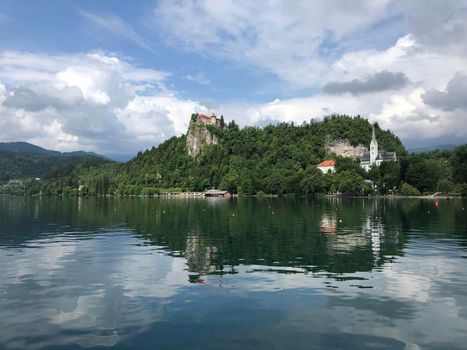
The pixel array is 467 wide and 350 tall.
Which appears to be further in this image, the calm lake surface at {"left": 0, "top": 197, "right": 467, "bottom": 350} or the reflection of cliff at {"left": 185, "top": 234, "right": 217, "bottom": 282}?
the reflection of cliff at {"left": 185, "top": 234, "right": 217, "bottom": 282}

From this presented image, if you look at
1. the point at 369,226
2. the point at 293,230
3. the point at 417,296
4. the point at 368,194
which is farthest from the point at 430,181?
the point at 417,296

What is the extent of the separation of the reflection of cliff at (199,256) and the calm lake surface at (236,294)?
0.47ft

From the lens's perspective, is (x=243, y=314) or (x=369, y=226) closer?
(x=243, y=314)

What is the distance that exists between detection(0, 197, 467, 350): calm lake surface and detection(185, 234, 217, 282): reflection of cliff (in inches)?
5.6

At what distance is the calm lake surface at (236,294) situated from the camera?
55.3 ft

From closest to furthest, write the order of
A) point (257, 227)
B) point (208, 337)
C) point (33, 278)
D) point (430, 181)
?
point (208, 337) < point (33, 278) < point (257, 227) < point (430, 181)

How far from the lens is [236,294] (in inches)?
914

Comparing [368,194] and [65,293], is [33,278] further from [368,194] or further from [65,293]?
[368,194]

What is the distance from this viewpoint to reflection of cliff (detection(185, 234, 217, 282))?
30.3 meters

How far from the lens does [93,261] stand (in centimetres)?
3359

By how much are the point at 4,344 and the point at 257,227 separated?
1701 inches

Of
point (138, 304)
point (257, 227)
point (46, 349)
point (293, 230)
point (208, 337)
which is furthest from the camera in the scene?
point (257, 227)

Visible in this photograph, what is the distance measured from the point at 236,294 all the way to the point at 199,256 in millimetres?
12344

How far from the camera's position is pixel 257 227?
57594 mm
